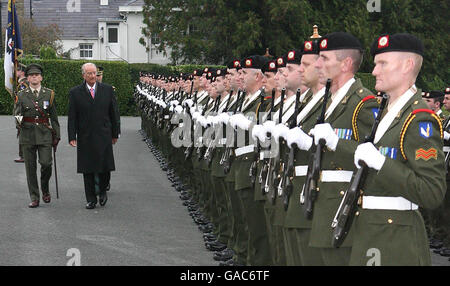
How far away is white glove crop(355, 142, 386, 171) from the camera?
11.7 feet

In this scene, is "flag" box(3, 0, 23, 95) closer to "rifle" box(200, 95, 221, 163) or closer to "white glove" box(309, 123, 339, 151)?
"rifle" box(200, 95, 221, 163)

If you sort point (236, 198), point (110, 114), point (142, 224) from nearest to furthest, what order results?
point (236, 198), point (142, 224), point (110, 114)

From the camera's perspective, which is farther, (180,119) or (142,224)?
(180,119)

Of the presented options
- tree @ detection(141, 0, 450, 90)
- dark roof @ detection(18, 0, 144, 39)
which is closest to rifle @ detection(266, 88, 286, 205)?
tree @ detection(141, 0, 450, 90)

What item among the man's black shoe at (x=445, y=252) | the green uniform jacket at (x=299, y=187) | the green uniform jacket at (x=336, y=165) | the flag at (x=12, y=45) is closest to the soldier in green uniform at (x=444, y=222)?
the man's black shoe at (x=445, y=252)

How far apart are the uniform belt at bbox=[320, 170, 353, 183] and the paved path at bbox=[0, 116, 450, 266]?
10.4 ft

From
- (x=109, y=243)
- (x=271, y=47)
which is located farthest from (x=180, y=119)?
(x=271, y=47)

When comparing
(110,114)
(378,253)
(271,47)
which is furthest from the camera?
(271,47)

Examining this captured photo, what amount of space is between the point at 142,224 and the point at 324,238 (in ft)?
17.7

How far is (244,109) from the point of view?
686cm

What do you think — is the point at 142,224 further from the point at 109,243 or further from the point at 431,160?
the point at 431,160

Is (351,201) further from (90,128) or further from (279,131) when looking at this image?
(90,128)

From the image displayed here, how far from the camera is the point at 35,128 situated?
10445 mm

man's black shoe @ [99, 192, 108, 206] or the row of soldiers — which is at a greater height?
the row of soldiers
